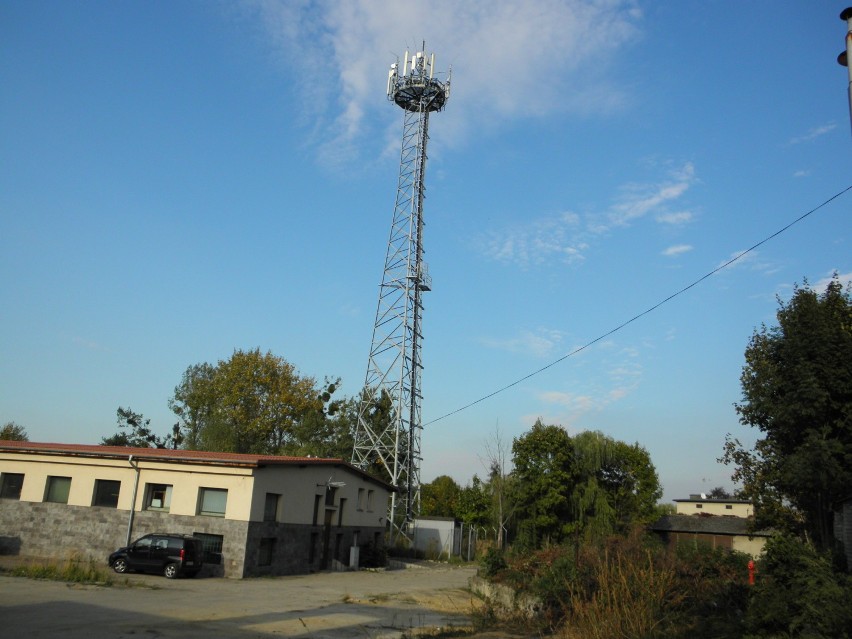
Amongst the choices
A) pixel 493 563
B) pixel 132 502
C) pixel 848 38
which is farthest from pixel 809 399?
pixel 132 502

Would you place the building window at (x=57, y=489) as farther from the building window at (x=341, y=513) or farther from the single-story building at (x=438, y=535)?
the single-story building at (x=438, y=535)

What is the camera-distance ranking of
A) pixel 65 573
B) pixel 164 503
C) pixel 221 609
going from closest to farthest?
1. pixel 221 609
2. pixel 65 573
3. pixel 164 503

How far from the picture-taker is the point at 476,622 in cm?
1669

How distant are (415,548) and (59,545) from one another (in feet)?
77.4

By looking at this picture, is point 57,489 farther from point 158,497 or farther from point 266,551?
point 266,551

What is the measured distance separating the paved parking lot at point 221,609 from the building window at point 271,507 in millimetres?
2808

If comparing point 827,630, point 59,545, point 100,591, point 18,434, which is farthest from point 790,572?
point 18,434

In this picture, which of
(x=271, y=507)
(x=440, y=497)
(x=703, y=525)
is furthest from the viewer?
(x=440, y=497)

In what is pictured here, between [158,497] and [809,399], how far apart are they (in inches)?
975

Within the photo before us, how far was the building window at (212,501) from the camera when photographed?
2677cm

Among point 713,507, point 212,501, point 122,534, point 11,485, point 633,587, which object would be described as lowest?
point 122,534

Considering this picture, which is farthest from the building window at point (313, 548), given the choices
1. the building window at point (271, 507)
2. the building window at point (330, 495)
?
the building window at point (271, 507)

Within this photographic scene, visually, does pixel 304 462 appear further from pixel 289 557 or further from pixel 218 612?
pixel 218 612

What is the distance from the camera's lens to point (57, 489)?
29234 millimetres
